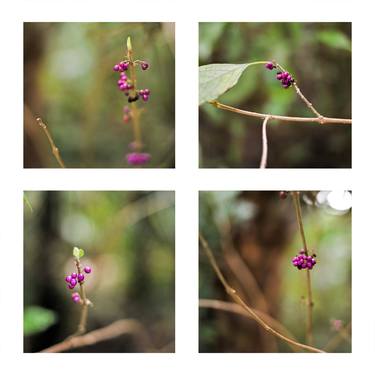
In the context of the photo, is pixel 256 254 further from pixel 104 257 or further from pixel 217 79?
pixel 217 79

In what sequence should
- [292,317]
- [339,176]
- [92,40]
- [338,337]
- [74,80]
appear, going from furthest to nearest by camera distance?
[74,80] → [292,317] → [92,40] → [338,337] → [339,176]

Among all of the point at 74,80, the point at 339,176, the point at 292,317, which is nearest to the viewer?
the point at 339,176

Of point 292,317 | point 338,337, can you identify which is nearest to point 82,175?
point 338,337

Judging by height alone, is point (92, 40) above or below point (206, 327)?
above

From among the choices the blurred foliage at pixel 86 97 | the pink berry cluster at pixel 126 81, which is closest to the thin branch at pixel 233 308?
the blurred foliage at pixel 86 97

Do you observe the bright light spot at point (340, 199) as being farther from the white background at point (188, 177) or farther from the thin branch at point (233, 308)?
the thin branch at point (233, 308)

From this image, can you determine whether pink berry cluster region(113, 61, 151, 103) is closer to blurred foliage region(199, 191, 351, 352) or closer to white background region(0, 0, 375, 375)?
white background region(0, 0, 375, 375)
